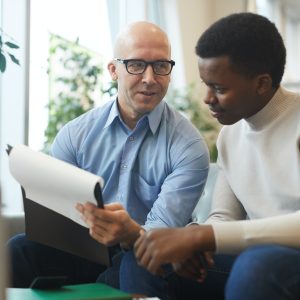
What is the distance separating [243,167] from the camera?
1575mm

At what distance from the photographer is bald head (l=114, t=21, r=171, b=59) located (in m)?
1.97

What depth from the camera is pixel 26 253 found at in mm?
1789

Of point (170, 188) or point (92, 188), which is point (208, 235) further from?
point (170, 188)

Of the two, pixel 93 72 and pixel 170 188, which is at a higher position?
pixel 93 72

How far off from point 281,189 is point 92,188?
19.4 inches

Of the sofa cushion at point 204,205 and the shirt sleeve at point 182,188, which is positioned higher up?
the shirt sleeve at point 182,188

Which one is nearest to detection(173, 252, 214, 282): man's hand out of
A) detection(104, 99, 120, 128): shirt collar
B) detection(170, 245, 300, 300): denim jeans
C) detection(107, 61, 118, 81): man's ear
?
detection(170, 245, 300, 300): denim jeans

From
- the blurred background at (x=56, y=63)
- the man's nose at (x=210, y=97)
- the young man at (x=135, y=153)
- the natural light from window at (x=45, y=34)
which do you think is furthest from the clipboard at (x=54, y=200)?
the natural light from window at (x=45, y=34)

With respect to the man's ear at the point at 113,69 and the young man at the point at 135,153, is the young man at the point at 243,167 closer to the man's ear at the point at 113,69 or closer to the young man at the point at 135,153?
the young man at the point at 135,153

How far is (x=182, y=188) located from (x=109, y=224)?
0.44 m

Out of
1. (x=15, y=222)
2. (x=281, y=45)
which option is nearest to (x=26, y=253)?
(x=15, y=222)

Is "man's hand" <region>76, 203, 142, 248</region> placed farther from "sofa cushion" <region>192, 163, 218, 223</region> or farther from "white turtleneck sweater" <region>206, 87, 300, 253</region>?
"sofa cushion" <region>192, 163, 218, 223</region>

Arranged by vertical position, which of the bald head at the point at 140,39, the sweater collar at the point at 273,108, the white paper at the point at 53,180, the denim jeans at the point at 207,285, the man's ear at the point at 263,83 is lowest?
the denim jeans at the point at 207,285

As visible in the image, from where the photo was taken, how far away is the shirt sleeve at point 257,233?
1.26 m
